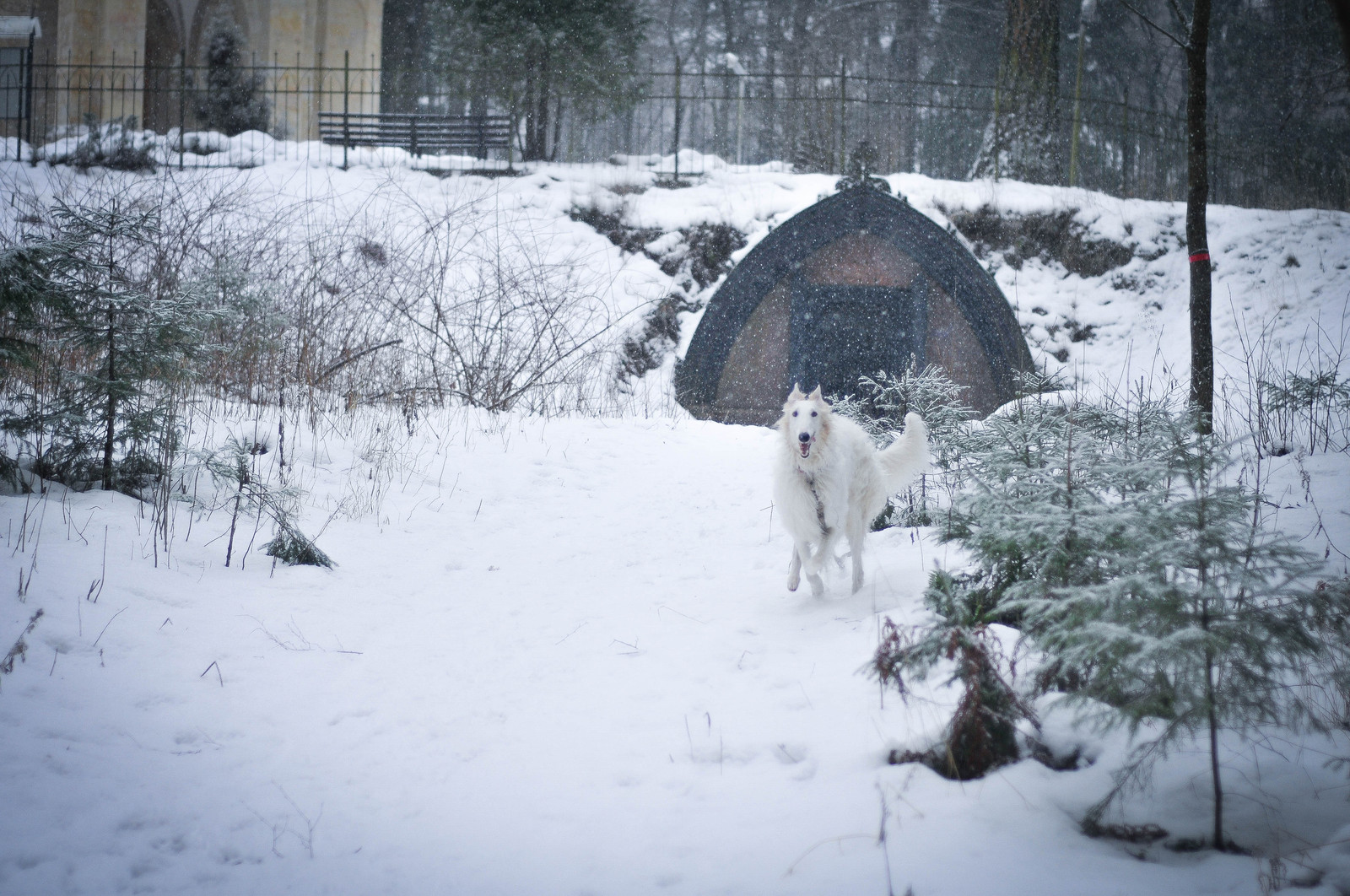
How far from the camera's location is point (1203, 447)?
2406mm

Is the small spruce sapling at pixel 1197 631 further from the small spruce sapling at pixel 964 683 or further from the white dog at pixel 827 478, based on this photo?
the white dog at pixel 827 478

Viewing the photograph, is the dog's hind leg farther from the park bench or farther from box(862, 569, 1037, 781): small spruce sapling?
the park bench

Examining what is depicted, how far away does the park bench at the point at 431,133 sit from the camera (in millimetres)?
16641

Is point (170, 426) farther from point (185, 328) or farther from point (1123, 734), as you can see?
point (1123, 734)

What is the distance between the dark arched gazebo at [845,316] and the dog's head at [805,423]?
7.17 metres

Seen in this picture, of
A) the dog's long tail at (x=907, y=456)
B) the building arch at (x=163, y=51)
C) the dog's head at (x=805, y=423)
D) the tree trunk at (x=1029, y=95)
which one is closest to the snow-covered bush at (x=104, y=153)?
the building arch at (x=163, y=51)

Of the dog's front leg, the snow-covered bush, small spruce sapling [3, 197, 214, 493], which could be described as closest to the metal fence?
the snow-covered bush

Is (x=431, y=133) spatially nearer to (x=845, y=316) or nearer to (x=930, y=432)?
(x=845, y=316)

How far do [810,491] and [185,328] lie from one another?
360 cm

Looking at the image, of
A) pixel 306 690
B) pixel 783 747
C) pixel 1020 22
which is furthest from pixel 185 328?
pixel 1020 22

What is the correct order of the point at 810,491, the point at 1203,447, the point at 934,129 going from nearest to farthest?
the point at 1203,447 → the point at 810,491 → the point at 934,129

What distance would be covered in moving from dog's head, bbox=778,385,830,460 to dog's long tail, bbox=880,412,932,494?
49 centimetres

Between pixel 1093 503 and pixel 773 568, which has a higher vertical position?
pixel 1093 503

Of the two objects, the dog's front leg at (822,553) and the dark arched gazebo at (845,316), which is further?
the dark arched gazebo at (845,316)
